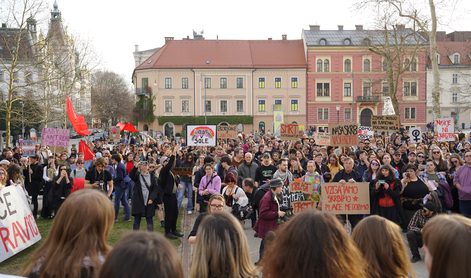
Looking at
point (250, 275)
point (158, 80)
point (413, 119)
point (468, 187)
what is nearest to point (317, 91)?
point (413, 119)

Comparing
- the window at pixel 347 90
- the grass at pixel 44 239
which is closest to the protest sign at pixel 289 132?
the grass at pixel 44 239

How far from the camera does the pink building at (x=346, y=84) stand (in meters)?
59.8

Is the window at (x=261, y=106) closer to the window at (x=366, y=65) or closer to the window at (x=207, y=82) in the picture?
the window at (x=207, y=82)

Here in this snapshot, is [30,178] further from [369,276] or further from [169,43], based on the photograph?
[169,43]

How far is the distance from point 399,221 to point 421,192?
756 mm

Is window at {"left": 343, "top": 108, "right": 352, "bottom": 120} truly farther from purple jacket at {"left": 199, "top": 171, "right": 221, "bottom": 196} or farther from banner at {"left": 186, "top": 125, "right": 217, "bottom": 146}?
purple jacket at {"left": 199, "top": 171, "right": 221, "bottom": 196}

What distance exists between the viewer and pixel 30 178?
11.4 m

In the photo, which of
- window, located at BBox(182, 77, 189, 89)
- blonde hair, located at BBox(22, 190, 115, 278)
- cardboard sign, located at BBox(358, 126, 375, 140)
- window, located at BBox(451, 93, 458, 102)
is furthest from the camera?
window, located at BBox(451, 93, 458, 102)

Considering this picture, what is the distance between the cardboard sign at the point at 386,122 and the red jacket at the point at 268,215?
13766mm

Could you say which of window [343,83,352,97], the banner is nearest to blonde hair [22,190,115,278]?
the banner

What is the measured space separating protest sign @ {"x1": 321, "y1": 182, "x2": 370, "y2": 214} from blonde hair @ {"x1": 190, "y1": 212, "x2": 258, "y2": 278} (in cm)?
553

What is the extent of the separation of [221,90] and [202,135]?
46.4 metres

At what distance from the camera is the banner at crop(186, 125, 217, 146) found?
14734 mm

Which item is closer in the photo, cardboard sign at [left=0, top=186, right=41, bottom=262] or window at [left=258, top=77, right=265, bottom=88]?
cardboard sign at [left=0, top=186, right=41, bottom=262]
